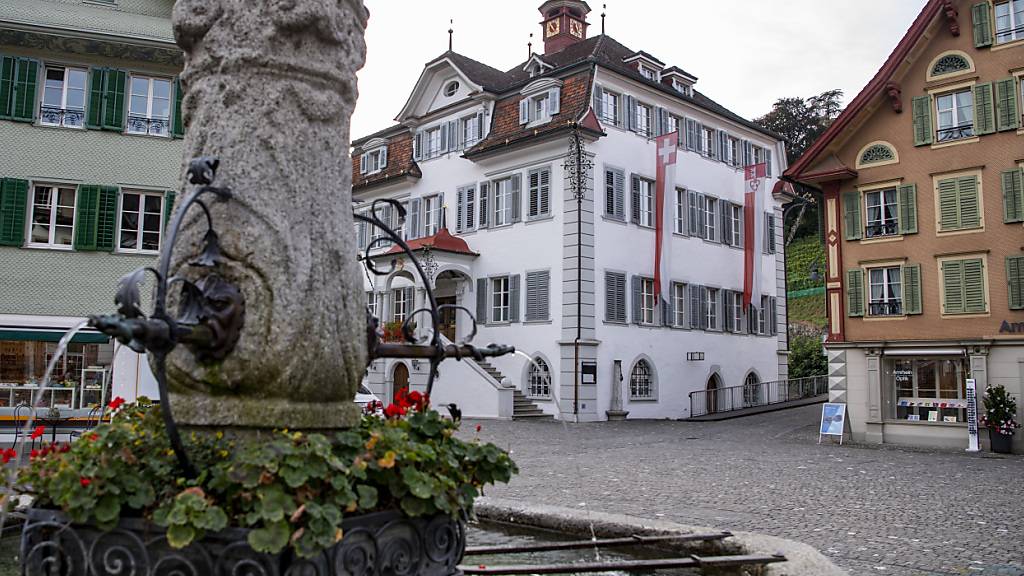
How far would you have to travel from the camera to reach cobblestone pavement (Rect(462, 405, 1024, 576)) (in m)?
6.83

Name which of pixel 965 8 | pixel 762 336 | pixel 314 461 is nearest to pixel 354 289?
pixel 314 461

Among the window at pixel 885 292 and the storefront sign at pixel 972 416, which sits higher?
the window at pixel 885 292

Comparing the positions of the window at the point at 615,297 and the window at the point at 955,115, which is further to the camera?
the window at the point at 615,297

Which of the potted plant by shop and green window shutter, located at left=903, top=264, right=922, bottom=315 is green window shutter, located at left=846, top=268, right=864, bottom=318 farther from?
the potted plant by shop

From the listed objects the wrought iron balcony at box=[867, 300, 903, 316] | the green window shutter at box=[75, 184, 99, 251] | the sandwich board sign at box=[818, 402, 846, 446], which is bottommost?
the sandwich board sign at box=[818, 402, 846, 446]

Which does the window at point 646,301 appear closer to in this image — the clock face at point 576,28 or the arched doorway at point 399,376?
the arched doorway at point 399,376

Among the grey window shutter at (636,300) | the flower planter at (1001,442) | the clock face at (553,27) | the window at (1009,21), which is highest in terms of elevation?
the clock face at (553,27)

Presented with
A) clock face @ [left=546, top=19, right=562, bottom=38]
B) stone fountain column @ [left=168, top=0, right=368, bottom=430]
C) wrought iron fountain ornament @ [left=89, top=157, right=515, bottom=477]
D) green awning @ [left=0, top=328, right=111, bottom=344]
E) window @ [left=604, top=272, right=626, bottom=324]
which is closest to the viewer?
wrought iron fountain ornament @ [left=89, top=157, right=515, bottom=477]

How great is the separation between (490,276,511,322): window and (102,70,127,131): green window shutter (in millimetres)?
12094

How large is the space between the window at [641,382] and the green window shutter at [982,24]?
12506 millimetres

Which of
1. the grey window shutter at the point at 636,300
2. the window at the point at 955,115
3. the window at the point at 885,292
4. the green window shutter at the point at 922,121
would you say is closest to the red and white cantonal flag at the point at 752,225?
the grey window shutter at the point at 636,300

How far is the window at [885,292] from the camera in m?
20.1

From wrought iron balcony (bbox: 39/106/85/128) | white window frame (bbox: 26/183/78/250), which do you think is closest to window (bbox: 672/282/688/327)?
white window frame (bbox: 26/183/78/250)

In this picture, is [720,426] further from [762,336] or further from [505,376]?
[762,336]
